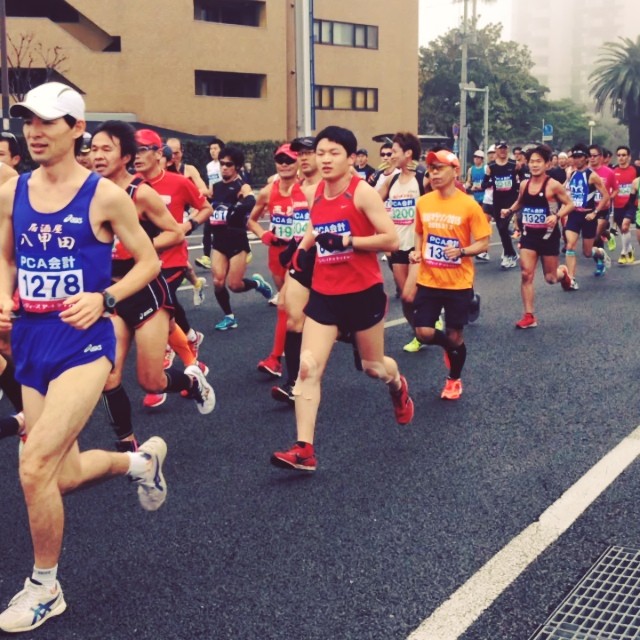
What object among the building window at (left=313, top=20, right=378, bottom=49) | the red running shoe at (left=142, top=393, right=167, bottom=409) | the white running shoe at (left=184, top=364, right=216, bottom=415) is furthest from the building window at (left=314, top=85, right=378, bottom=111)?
the white running shoe at (left=184, top=364, right=216, bottom=415)

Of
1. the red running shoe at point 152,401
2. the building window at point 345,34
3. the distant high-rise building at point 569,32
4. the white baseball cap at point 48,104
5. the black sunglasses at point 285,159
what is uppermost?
the distant high-rise building at point 569,32

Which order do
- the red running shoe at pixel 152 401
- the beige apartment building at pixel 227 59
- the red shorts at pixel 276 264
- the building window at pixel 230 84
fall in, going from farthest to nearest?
the building window at pixel 230 84 < the beige apartment building at pixel 227 59 < the red shorts at pixel 276 264 < the red running shoe at pixel 152 401

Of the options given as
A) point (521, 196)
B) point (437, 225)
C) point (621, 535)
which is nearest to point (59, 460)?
point (621, 535)

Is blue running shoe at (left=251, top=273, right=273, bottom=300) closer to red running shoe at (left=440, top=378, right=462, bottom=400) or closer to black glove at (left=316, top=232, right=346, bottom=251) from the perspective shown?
red running shoe at (left=440, top=378, right=462, bottom=400)

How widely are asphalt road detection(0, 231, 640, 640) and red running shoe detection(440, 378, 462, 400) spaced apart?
6.3 inches

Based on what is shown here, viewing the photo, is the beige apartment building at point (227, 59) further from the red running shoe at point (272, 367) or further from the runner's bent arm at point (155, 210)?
the runner's bent arm at point (155, 210)

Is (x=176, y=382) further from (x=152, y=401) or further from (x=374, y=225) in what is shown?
(x=374, y=225)

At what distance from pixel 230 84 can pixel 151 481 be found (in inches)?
1689

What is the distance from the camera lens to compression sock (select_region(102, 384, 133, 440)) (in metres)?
5.21

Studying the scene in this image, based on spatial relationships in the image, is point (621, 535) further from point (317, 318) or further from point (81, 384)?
point (81, 384)

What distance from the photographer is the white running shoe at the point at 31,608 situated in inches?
134

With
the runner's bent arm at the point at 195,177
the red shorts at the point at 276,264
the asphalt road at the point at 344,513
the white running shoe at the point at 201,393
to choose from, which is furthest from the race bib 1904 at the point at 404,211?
the white running shoe at the point at 201,393

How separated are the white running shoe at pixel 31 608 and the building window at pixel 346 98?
149ft

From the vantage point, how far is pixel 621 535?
14.0 feet
